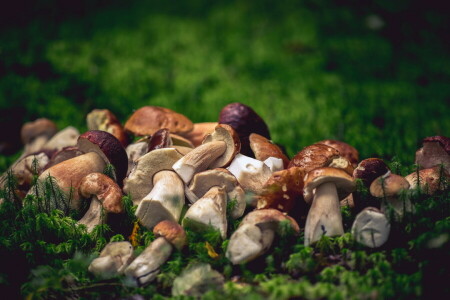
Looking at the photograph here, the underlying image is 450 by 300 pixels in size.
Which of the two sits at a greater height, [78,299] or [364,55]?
[364,55]

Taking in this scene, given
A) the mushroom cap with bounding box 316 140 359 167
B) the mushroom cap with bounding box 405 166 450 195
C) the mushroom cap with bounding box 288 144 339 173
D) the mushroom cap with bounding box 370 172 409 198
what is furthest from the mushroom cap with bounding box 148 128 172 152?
the mushroom cap with bounding box 405 166 450 195

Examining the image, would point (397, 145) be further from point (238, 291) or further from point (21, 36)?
point (21, 36)

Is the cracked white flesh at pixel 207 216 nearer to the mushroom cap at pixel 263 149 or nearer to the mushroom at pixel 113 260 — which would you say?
the mushroom at pixel 113 260

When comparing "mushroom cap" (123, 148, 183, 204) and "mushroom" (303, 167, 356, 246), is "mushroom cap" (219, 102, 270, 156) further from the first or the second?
"mushroom" (303, 167, 356, 246)

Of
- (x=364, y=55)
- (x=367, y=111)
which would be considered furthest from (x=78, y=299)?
(x=364, y=55)

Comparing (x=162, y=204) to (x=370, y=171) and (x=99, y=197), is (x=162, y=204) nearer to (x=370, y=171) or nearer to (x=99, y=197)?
(x=99, y=197)

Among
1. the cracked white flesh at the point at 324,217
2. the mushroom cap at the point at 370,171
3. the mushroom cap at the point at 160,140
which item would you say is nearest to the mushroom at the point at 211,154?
the mushroom cap at the point at 160,140

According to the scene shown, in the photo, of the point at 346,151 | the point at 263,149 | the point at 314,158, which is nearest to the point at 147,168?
the point at 263,149
